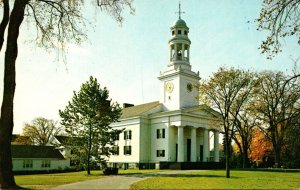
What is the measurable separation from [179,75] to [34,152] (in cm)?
2707

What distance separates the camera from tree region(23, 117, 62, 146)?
88.3m

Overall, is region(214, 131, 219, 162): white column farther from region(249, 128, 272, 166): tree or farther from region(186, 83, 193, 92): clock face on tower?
A: region(249, 128, 272, 166): tree

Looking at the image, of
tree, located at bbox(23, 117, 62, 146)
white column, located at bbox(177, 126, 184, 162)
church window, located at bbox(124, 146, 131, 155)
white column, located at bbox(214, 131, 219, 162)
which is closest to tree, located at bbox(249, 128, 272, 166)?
white column, located at bbox(214, 131, 219, 162)

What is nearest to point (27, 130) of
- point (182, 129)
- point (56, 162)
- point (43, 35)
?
point (56, 162)

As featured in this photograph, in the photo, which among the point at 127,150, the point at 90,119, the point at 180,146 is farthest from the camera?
the point at 127,150

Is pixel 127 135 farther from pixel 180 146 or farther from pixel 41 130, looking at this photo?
pixel 41 130

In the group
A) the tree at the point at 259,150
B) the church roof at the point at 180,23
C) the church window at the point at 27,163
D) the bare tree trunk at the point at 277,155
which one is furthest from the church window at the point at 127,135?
the tree at the point at 259,150

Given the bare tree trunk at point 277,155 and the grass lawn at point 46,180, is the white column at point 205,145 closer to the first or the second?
the bare tree trunk at point 277,155

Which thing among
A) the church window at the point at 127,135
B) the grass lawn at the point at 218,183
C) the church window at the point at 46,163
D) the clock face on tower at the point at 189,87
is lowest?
the church window at the point at 46,163

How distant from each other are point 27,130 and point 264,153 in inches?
2214

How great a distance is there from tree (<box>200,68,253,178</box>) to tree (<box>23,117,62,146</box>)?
63907mm

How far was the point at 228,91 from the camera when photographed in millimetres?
31594

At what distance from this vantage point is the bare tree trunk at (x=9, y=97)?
1830 cm

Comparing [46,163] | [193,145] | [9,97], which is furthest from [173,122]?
[9,97]
